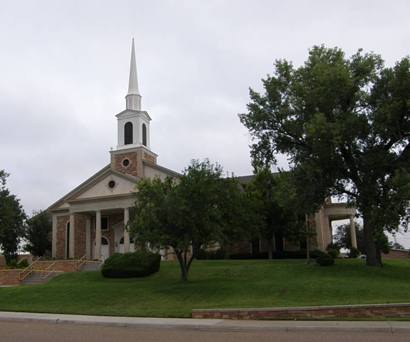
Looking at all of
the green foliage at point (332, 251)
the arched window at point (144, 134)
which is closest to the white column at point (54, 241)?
the arched window at point (144, 134)

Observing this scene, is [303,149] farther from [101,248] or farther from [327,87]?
[101,248]

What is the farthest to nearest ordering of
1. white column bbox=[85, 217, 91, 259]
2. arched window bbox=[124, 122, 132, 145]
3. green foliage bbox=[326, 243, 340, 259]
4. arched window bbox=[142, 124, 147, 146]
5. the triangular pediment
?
arched window bbox=[142, 124, 147, 146] < arched window bbox=[124, 122, 132, 145] < white column bbox=[85, 217, 91, 259] < the triangular pediment < green foliage bbox=[326, 243, 340, 259]

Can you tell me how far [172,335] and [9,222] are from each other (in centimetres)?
3206

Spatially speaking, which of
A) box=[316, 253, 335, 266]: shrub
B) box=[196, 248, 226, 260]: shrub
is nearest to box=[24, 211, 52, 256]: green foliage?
box=[196, 248, 226, 260]: shrub

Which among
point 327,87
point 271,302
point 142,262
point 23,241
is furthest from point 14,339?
point 23,241

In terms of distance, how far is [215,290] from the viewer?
22.2 meters

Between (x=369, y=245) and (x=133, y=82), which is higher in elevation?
(x=133, y=82)

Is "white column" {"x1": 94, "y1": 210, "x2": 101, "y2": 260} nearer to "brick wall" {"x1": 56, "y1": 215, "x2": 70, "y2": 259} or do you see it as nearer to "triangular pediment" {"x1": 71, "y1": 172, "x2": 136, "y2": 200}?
"triangular pediment" {"x1": 71, "y1": 172, "x2": 136, "y2": 200}

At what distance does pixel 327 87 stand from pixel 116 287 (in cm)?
1628

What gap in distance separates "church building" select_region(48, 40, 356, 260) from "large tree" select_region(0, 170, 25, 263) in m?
3.66

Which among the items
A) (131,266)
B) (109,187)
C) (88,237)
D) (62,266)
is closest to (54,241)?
(88,237)

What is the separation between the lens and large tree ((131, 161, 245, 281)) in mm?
24578

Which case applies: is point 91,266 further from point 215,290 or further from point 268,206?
point 215,290

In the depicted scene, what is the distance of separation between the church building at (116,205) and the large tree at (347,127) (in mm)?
13742
